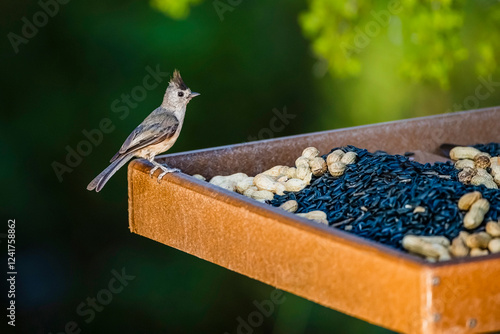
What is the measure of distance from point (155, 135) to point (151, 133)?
0.06ft

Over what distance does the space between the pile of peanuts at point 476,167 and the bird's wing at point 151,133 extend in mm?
1165

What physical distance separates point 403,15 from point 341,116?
1.51 metres

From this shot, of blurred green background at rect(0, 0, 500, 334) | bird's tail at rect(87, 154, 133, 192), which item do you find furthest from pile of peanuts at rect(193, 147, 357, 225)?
blurred green background at rect(0, 0, 500, 334)

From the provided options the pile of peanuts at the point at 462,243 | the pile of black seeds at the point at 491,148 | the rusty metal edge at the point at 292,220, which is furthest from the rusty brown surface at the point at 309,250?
the pile of black seeds at the point at 491,148

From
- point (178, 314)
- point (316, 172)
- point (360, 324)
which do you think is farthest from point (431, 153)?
point (178, 314)

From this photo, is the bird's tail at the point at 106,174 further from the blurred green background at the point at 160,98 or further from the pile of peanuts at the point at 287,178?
the blurred green background at the point at 160,98

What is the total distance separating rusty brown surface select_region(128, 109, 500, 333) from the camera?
6.29 ft

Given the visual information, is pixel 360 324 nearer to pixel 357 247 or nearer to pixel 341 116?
pixel 341 116

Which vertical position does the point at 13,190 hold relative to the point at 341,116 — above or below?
above

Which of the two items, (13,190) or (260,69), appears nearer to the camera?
(13,190)

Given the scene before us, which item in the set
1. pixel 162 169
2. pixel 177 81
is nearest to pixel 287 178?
pixel 162 169

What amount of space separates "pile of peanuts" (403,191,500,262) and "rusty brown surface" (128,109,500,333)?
0.13 m

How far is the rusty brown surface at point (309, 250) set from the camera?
1.92 metres

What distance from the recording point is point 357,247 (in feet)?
6.81
